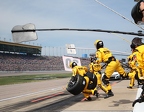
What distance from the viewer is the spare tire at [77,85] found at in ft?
22.9

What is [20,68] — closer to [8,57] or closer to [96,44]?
[8,57]

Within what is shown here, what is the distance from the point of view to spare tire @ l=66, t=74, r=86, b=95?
22.9 feet

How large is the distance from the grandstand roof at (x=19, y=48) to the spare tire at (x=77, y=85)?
53.9 metres

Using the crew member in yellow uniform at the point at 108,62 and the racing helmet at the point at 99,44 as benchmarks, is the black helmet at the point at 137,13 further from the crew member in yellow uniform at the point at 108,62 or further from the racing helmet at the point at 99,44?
the racing helmet at the point at 99,44

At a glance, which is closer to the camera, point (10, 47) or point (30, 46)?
point (10, 47)

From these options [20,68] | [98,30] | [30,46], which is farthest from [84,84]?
[30,46]

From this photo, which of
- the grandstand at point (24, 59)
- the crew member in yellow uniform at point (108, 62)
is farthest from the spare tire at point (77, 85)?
the grandstand at point (24, 59)

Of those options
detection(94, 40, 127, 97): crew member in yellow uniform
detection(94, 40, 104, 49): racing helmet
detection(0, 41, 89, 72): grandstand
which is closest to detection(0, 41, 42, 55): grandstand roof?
detection(0, 41, 89, 72): grandstand

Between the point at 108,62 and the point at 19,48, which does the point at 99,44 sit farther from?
the point at 19,48

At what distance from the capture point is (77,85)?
700 cm

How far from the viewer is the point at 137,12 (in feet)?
6.54

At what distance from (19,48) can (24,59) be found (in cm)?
419

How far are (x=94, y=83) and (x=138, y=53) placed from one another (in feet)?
17.0

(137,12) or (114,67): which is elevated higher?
(137,12)
